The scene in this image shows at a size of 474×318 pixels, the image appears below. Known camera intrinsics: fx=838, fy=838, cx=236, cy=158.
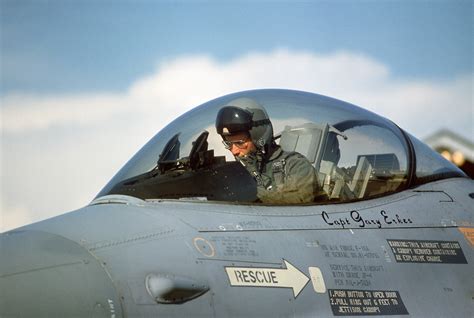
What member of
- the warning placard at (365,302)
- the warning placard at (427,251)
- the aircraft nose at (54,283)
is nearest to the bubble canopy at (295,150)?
the warning placard at (427,251)

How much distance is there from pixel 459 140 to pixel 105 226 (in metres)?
14.8

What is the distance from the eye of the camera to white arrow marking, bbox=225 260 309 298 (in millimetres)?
5766

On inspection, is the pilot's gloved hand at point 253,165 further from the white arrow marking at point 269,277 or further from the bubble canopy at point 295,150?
the white arrow marking at point 269,277

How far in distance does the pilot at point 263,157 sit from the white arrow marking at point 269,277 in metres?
0.74

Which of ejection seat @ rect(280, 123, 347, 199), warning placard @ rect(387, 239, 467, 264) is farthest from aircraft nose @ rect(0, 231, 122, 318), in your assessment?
warning placard @ rect(387, 239, 467, 264)

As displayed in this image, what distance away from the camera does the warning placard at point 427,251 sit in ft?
22.1

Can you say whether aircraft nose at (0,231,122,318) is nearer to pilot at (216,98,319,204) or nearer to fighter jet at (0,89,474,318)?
fighter jet at (0,89,474,318)

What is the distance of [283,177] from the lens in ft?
22.2

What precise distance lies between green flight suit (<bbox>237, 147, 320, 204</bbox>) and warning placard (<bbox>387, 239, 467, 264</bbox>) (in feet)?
2.60

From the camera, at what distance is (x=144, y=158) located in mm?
7043

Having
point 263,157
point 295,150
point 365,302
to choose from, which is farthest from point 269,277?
point 295,150

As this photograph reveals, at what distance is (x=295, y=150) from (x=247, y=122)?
18.4 inches

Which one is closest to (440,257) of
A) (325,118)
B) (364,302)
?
(364,302)

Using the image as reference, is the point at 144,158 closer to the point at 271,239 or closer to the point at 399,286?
the point at 271,239
